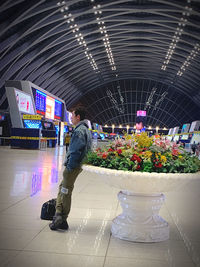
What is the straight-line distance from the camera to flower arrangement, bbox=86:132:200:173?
4258 millimetres

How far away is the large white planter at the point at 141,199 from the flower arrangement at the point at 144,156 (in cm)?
12

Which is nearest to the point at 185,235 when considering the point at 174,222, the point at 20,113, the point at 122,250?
the point at 174,222

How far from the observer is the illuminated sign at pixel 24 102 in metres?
26.3

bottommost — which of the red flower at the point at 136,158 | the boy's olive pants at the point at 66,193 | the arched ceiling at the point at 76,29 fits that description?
the boy's olive pants at the point at 66,193

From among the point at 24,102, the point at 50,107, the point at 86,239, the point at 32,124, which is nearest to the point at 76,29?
the point at 50,107

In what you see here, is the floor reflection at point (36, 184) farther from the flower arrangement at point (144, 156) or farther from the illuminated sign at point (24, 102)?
the illuminated sign at point (24, 102)

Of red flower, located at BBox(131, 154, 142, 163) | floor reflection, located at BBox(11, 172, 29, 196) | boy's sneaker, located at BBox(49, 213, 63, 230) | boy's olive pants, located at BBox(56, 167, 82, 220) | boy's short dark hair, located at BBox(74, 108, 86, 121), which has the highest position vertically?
boy's short dark hair, located at BBox(74, 108, 86, 121)

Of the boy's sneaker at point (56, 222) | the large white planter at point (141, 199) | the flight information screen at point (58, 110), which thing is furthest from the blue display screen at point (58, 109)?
the large white planter at point (141, 199)

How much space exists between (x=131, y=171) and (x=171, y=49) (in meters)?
48.1

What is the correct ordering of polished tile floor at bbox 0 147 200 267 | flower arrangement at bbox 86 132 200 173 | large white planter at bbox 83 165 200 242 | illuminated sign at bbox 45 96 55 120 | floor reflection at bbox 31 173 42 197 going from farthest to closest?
1. illuminated sign at bbox 45 96 55 120
2. floor reflection at bbox 31 173 42 197
3. flower arrangement at bbox 86 132 200 173
4. large white planter at bbox 83 165 200 242
5. polished tile floor at bbox 0 147 200 267

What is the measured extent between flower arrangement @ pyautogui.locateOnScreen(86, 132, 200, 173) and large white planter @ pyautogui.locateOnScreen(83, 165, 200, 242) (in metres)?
0.12

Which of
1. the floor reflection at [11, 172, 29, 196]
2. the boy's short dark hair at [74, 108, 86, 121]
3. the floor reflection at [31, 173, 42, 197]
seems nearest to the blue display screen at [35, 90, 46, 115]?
the floor reflection at [31, 173, 42, 197]

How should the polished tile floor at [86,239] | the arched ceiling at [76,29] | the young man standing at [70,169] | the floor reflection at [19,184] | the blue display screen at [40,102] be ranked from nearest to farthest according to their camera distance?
the polished tile floor at [86,239]
the young man standing at [70,169]
the floor reflection at [19,184]
the blue display screen at [40,102]
the arched ceiling at [76,29]

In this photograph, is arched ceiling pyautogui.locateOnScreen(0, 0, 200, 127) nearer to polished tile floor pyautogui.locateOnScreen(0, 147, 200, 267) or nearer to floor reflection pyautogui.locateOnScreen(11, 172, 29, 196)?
floor reflection pyautogui.locateOnScreen(11, 172, 29, 196)
